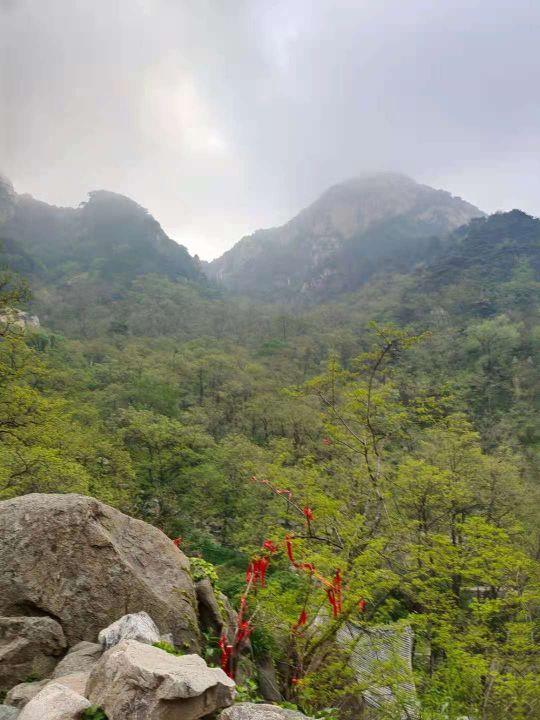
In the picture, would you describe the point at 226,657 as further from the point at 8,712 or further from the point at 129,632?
the point at 8,712

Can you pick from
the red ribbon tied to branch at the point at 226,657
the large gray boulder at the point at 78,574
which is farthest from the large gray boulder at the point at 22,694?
the red ribbon tied to branch at the point at 226,657

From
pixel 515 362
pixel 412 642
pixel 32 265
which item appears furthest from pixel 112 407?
pixel 32 265

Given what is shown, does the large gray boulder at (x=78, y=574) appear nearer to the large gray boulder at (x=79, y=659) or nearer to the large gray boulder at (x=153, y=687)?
the large gray boulder at (x=79, y=659)

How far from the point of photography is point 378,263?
119625 mm

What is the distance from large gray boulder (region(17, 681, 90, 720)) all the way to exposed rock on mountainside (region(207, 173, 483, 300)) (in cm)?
11652

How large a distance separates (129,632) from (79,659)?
23.6 inches

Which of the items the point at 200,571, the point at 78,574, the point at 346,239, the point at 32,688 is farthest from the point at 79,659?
the point at 346,239

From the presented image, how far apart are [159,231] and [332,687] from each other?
119823mm

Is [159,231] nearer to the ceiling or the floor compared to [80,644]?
nearer to the ceiling

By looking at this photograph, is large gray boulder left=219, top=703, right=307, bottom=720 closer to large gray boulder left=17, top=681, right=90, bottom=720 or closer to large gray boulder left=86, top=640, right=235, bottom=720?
large gray boulder left=86, top=640, right=235, bottom=720

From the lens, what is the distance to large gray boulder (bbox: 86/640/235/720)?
137 inches

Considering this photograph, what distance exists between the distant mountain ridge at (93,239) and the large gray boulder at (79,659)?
93.6 meters

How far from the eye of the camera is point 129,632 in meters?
5.10

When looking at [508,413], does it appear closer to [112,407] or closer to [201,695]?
[112,407]
